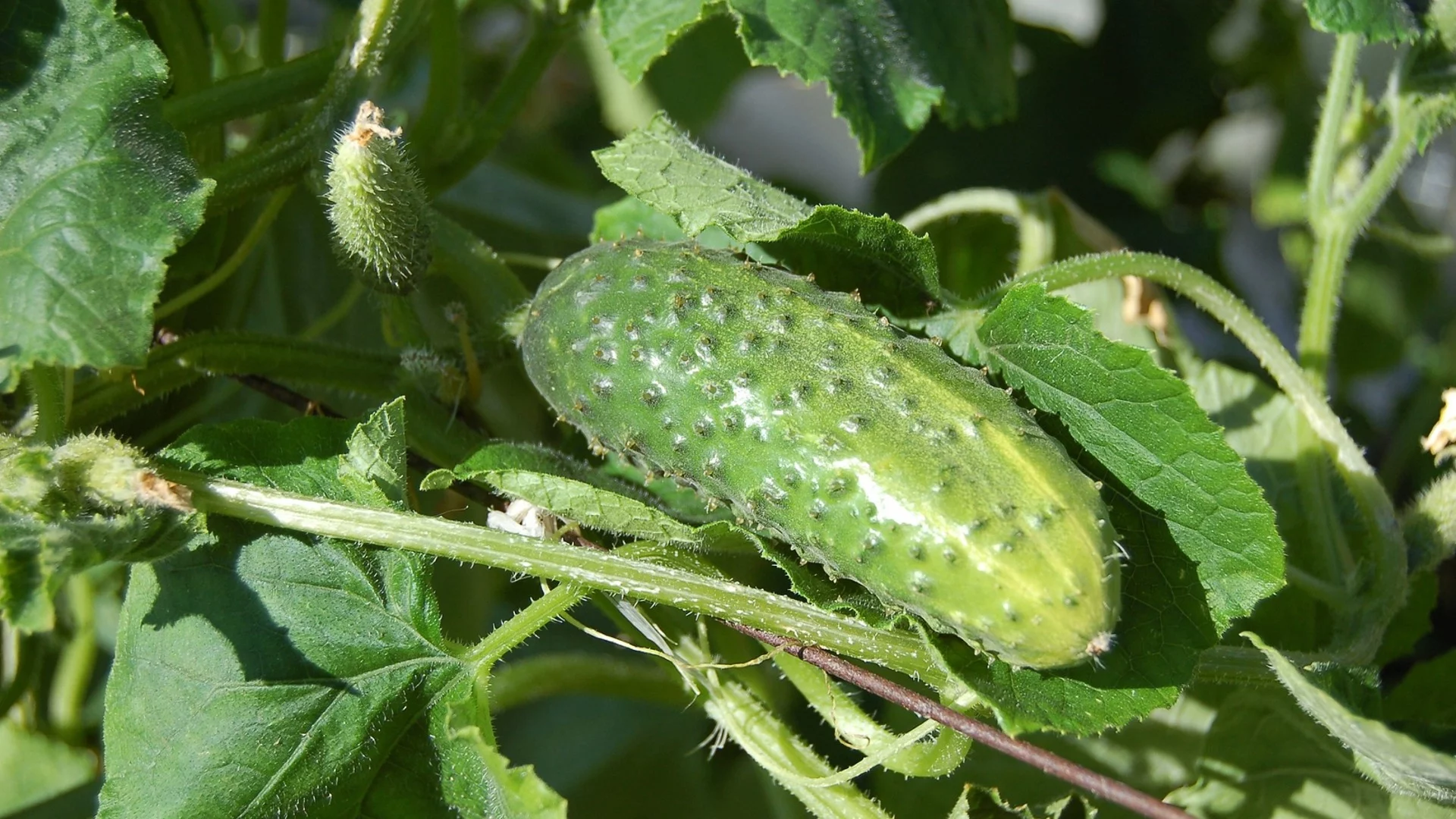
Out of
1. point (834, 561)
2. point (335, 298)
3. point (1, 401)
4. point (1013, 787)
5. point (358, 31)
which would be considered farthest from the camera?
point (335, 298)

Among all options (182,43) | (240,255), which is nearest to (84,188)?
(240,255)

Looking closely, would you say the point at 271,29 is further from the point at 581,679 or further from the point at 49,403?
the point at 581,679

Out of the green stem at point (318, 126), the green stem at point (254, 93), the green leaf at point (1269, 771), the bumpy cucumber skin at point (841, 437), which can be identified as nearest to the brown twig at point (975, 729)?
the bumpy cucumber skin at point (841, 437)

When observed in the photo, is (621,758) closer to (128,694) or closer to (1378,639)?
(128,694)

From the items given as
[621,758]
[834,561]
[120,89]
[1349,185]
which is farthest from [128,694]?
[1349,185]

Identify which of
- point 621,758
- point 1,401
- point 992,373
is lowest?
point 621,758

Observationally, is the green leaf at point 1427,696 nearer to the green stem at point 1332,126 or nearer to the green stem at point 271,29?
the green stem at point 1332,126

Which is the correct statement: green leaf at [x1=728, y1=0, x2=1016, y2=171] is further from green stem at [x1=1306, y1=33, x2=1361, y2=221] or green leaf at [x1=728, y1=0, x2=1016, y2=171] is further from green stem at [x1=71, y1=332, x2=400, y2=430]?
green stem at [x1=71, y1=332, x2=400, y2=430]
